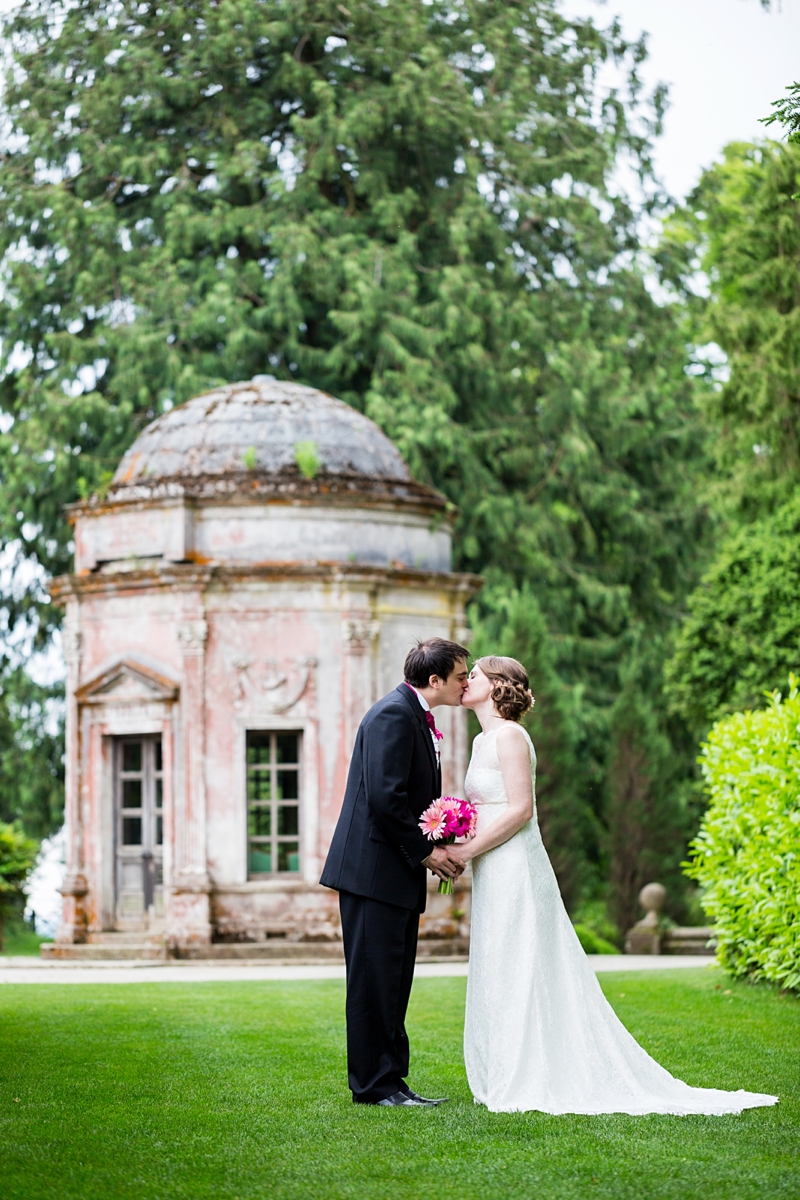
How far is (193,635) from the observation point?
1769cm

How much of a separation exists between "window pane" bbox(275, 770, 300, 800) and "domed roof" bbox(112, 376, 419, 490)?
3232 millimetres

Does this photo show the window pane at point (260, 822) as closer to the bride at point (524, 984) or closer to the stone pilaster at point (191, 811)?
the stone pilaster at point (191, 811)

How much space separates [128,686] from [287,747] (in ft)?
5.93

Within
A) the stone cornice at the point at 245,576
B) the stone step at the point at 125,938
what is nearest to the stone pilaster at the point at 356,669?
the stone cornice at the point at 245,576

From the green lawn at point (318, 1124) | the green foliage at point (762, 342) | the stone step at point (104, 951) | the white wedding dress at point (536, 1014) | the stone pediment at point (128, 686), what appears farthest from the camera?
the green foliage at point (762, 342)

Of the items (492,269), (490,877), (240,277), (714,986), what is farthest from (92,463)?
(490,877)

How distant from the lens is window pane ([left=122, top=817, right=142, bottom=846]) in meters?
18.5

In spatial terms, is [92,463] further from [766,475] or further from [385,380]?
[766,475]

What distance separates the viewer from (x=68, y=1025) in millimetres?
10242

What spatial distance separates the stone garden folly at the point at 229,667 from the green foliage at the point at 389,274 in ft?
19.8

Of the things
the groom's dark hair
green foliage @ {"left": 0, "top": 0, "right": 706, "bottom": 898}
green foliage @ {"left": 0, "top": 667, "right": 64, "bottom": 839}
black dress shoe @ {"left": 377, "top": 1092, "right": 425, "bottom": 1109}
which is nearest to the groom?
black dress shoe @ {"left": 377, "top": 1092, "right": 425, "bottom": 1109}

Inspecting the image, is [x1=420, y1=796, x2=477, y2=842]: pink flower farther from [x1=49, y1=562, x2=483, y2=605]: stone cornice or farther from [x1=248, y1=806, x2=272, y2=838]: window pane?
[x1=248, y1=806, x2=272, y2=838]: window pane

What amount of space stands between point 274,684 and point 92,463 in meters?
8.76

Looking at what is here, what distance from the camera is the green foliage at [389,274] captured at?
2552cm
